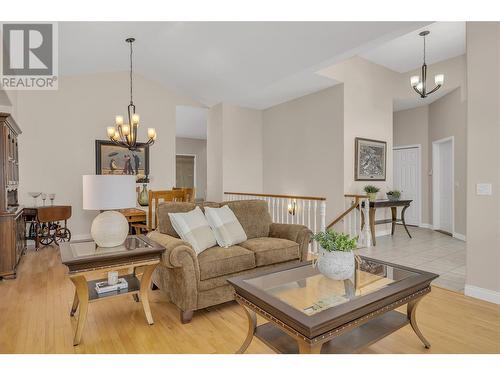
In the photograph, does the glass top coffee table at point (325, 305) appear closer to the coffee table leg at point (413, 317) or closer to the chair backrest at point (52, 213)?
the coffee table leg at point (413, 317)

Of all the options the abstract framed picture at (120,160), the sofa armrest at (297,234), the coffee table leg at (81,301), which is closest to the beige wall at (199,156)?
the abstract framed picture at (120,160)

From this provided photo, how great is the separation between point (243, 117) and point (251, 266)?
185 inches

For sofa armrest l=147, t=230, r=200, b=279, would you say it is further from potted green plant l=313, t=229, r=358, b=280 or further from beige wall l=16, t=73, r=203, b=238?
beige wall l=16, t=73, r=203, b=238

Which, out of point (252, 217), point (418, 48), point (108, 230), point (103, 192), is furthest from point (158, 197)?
point (418, 48)

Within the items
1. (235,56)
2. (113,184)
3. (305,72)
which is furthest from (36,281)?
(305,72)

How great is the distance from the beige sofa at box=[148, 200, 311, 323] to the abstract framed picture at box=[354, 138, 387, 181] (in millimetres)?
2746

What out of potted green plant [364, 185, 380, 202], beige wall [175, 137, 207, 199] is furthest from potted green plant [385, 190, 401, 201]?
beige wall [175, 137, 207, 199]

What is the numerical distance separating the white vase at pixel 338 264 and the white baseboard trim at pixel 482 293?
1.75 metres

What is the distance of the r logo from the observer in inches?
142

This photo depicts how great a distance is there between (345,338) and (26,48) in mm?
4852

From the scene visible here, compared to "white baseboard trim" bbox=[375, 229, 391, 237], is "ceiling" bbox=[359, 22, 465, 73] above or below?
above

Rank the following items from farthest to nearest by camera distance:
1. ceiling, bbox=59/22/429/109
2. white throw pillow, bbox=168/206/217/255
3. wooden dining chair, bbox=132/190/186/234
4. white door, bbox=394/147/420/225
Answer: white door, bbox=394/147/420/225, wooden dining chair, bbox=132/190/186/234, ceiling, bbox=59/22/429/109, white throw pillow, bbox=168/206/217/255

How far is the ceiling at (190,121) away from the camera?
7152 millimetres

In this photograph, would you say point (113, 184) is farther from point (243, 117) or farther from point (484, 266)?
point (243, 117)
